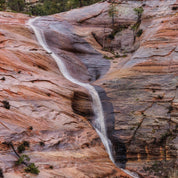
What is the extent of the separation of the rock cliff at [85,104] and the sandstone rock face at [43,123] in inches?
3.0

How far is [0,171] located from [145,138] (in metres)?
14.8

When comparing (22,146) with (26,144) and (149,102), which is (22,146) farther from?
(149,102)

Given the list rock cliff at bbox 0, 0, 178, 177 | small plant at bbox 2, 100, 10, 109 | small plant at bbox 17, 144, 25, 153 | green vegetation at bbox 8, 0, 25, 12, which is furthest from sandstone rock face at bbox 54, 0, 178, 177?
green vegetation at bbox 8, 0, 25, 12

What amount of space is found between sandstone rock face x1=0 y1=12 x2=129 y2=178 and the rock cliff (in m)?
0.08

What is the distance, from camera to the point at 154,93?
89.9ft

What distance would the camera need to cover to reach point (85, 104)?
2669 cm

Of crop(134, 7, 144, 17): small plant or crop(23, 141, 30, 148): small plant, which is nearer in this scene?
crop(23, 141, 30, 148): small plant

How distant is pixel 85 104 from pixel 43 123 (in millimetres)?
6690

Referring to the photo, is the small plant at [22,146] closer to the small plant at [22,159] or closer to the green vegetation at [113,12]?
the small plant at [22,159]

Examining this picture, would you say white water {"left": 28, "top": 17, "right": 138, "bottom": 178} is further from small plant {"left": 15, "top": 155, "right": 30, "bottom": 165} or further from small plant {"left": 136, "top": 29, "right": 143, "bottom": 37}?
small plant {"left": 136, "top": 29, "right": 143, "bottom": 37}

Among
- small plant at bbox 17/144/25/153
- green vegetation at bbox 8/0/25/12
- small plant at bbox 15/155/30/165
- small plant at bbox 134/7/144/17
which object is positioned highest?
green vegetation at bbox 8/0/25/12

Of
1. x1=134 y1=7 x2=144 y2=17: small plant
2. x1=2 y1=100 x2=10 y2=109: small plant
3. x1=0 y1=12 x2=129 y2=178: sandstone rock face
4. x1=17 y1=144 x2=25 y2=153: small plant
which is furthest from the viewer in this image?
x1=134 y1=7 x2=144 y2=17: small plant

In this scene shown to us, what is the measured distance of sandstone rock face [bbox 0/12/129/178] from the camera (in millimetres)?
18328

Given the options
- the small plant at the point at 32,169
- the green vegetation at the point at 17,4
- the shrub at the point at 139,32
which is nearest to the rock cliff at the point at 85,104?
the small plant at the point at 32,169
